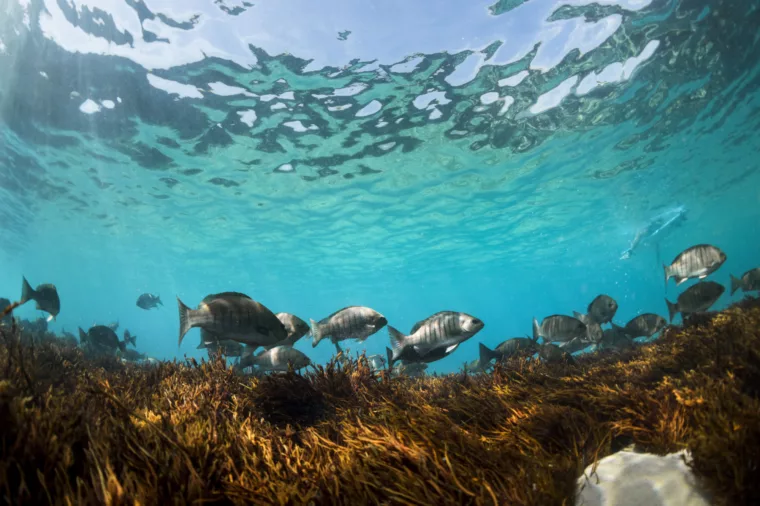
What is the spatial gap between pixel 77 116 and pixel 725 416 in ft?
75.4

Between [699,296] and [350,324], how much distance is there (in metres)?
6.78

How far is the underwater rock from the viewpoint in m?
2.14

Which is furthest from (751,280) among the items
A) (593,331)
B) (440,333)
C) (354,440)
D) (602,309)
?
(354,440)

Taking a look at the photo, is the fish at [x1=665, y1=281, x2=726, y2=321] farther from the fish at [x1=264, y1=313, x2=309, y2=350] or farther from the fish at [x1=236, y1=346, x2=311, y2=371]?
the fish at [x1=236, y1=346, x2=311, y2=371]

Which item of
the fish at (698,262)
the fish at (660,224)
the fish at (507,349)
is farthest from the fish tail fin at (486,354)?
the fish at (660,224)

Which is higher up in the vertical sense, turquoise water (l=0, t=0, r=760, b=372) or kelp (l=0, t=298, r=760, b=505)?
turquoise water (l=0, t=0, r=760, b=372)

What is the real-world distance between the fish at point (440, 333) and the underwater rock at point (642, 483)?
7.41 ft

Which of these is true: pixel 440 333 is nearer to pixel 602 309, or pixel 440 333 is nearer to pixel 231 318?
pixel 231 318

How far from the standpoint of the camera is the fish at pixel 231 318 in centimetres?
425

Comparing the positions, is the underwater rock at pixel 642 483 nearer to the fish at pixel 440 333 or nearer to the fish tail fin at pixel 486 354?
the fish at pixel 440 333

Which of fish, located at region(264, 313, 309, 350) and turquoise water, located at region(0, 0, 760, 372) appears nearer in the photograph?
fish, located at region(264, 313, 309, 350)

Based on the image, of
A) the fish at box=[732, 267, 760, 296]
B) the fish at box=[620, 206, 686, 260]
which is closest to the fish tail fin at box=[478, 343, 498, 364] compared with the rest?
the fish at box=[732, 267, 760, 296]

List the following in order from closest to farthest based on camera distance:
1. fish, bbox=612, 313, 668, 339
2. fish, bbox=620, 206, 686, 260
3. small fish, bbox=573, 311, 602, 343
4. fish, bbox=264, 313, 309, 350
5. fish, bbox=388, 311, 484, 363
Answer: fish, bbox=388, 311, 484, 363, fish, bbox=264, 313, 309, 350, fish, bbox=612, 313, 668, 339, small fish, bbox=573, 311, 602, 343, fish, bbox=620, 206, 686, 260

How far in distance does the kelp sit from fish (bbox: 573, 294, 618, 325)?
11.0 ft
